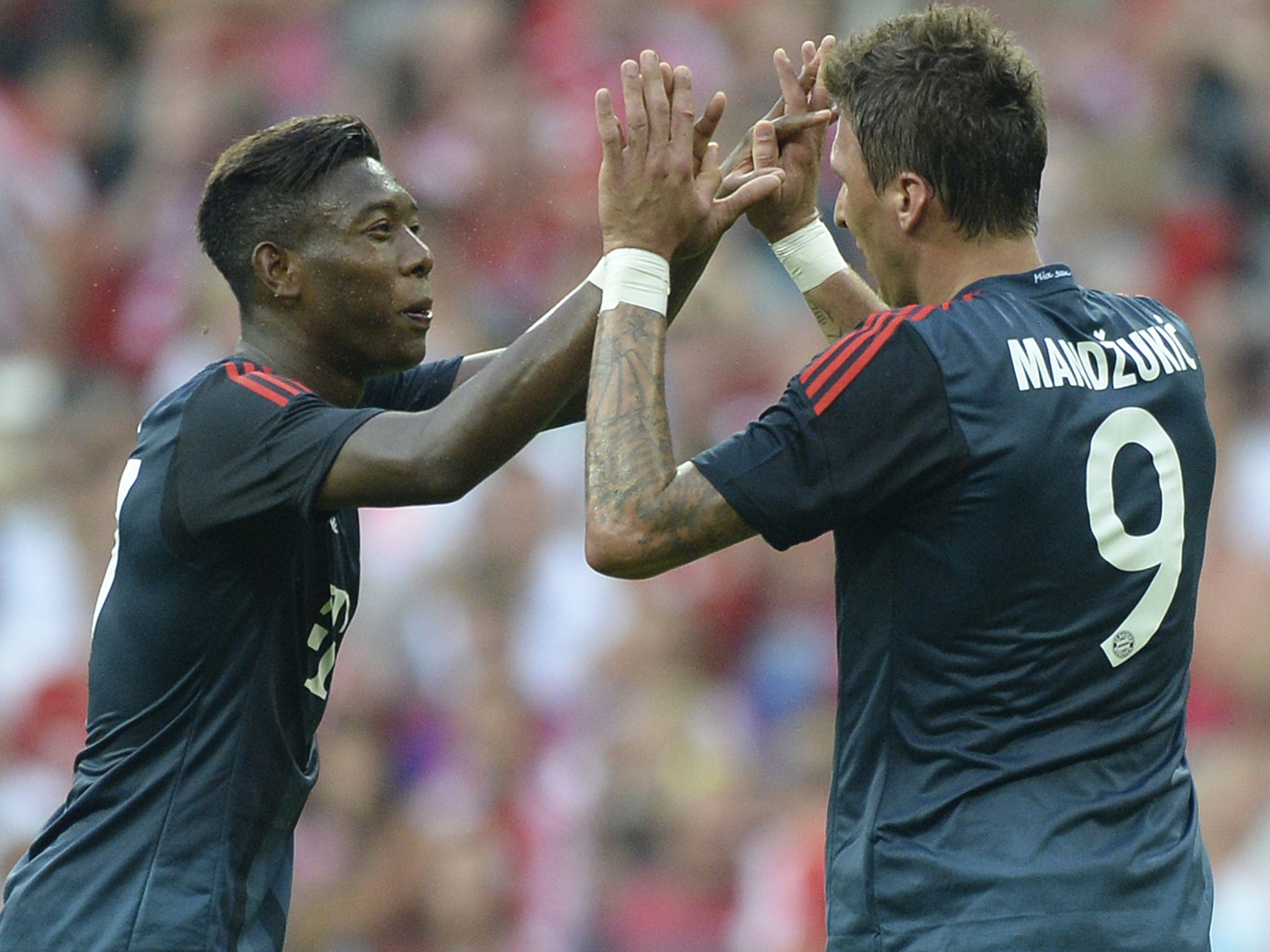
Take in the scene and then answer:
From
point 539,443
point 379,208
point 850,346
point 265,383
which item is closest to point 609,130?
point 850,346

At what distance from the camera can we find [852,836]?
3066 mm

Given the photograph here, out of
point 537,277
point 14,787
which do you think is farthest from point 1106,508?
point 14,787

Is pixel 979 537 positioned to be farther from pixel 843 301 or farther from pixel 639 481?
pixel 843 301

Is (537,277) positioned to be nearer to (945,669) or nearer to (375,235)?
(375,235)

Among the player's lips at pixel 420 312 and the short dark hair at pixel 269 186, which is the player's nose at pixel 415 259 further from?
the short dark hair at pixel 269 186

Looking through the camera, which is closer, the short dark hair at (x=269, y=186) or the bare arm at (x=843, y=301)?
the short dark hair at (x=269, y=186)

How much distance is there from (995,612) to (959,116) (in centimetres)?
86

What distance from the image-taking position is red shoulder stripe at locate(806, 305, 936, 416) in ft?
9.70

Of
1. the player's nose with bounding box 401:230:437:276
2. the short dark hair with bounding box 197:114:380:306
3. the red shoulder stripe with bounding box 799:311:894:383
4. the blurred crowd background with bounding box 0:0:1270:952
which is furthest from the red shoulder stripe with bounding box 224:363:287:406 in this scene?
the blurred crowd background with bounding box 0:0:1270:952

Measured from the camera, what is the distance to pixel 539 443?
7.93 meters

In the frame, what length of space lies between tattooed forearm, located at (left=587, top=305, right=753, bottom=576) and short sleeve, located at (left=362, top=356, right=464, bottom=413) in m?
1.08

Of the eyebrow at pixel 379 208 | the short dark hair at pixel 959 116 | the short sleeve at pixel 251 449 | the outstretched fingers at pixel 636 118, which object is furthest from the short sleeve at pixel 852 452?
the eyebrow at pixel 379 208

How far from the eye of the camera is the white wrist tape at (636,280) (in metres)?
A: 3.20

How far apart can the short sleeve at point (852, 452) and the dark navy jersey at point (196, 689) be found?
82 cm
